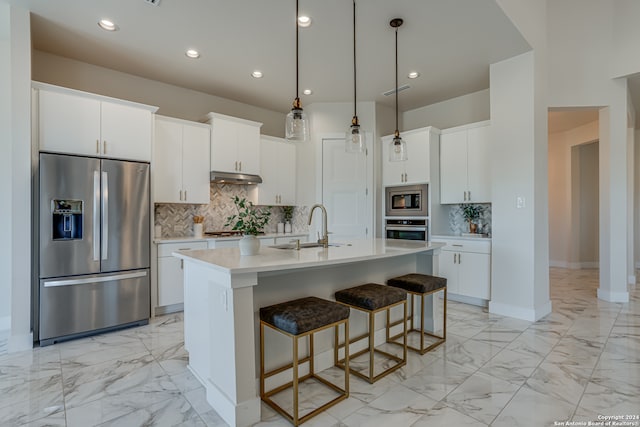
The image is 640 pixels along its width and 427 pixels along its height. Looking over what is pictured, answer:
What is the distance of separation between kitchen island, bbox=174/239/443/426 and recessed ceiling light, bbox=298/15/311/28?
7.19 ft

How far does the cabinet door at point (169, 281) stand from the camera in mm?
3680

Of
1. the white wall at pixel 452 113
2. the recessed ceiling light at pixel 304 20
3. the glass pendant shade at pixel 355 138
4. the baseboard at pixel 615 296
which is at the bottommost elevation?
the baseboard at pixel 615 296

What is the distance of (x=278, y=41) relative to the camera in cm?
331

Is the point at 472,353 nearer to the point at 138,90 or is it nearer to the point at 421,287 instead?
the point at 421,287

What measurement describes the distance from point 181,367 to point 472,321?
2.96m

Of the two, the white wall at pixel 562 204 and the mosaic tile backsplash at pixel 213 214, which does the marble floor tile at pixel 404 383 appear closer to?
the mosaic tile backsplash at pixel 213 214

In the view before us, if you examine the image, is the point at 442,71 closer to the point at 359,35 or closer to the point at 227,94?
the point at 359,35

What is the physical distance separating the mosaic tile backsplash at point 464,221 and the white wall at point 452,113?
50.9 inches

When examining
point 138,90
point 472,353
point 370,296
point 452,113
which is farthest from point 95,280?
point 452,113

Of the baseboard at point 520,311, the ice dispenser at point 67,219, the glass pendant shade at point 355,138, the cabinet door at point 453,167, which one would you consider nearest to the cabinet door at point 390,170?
the cabinet door at point 453,167

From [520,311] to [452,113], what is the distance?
3007 millimetres

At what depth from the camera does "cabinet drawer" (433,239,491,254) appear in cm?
396

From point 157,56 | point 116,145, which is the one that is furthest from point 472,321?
point 157,56

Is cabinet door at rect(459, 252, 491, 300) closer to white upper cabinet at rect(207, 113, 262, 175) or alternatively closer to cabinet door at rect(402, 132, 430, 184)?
cabinet door at rect(402, 132, 430, 184)
